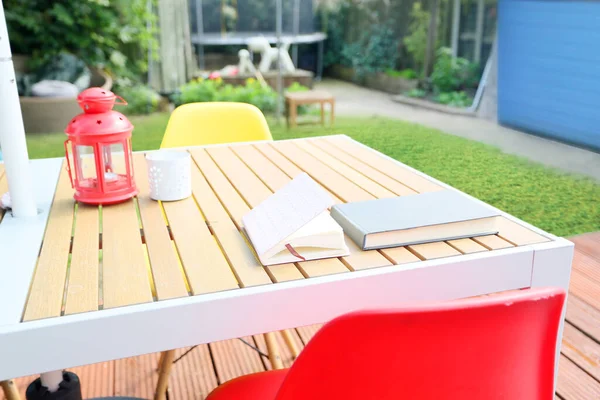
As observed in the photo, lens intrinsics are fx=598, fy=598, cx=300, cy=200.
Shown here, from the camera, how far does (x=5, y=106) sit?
1.11m

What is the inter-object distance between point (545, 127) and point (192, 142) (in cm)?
384

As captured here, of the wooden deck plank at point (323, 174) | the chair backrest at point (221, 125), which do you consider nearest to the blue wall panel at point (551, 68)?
the chair backrest at point (221, 125)

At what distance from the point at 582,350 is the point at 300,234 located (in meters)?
1.45

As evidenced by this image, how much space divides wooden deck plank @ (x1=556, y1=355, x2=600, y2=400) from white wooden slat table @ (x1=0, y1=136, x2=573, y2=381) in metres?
0.87

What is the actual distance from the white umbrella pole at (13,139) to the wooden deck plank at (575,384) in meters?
1.56

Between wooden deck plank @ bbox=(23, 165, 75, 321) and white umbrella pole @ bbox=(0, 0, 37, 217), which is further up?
white umbrella pole @ bbox=(0, 0, 37, 217)

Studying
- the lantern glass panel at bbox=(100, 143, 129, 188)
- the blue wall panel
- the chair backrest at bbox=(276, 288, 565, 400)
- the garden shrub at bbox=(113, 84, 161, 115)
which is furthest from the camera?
the garden shrub at bbox=(113, 84, 161, 115)

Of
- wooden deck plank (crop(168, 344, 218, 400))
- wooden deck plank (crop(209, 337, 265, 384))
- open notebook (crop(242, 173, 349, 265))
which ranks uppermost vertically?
open notebook (crop(242, 173, 349, 265))

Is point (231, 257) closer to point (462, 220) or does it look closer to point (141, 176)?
point (462, 220)

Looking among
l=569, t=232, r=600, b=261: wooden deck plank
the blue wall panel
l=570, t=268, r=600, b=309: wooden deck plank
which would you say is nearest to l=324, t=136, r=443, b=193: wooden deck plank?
l=570, t=268, r=600, b=309: wooden deck plank

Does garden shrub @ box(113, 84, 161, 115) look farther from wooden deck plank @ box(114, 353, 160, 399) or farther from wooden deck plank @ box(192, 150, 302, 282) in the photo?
wooden deck plank @ box(192, 150, 302, 282)

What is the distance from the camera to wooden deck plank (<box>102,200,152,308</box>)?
89 centimetres

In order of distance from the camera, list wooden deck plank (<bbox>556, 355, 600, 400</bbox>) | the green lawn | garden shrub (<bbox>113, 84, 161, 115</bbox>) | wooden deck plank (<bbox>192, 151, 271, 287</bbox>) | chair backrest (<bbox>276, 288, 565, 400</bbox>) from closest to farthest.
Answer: chair backrest (<bbox>276, 288, 565, 400</bbox>)
wooden deck plank (<bbox>192, 151, 271, 287</bbox>)
wooden deck plank (<bbox>556, 355, 600, 400</bbox>)
the green lawn
garden shrub (<bbox>113, 84, 161, 115</bbox>)

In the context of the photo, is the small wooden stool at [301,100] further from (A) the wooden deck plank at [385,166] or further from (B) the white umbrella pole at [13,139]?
(B) the white umbrella pole at [13,139]
